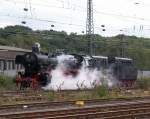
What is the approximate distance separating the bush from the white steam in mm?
3707

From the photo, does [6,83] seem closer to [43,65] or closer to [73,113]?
[43,65]

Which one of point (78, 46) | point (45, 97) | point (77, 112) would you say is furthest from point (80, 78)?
point (78, 46)

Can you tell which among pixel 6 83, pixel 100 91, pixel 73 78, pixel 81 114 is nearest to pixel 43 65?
pixel 73 78

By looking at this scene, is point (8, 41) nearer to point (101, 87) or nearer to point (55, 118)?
point (101, 87)

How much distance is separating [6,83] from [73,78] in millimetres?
5009

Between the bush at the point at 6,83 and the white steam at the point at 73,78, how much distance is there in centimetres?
371

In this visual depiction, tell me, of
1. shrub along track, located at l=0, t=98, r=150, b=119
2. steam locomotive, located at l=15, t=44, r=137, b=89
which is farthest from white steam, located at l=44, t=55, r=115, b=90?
shrub along track, located at l=0, t=98, r=150, b=119

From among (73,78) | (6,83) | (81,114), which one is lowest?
(81,114)

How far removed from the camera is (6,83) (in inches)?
1353

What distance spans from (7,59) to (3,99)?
30731 mm

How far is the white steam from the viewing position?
32.4 m

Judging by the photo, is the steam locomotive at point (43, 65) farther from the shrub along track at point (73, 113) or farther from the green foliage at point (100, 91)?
the shrub along track at point (73, 113)

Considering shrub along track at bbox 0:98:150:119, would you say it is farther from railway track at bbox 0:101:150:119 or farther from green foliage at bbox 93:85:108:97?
green foliage at bbox 93:85:108:97

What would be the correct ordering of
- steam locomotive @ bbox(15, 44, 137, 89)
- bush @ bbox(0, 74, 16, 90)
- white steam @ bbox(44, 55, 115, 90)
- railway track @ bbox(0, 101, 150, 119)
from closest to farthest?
1. railway track @ bbox(0, 101, 150, 119)
2. steam locomotive @ bbox(15, 44, 137, 89)
3. white steam @ bbox(44, 55, 115, 90)
4. bush @ bbox(0, 74, 16, 90)
